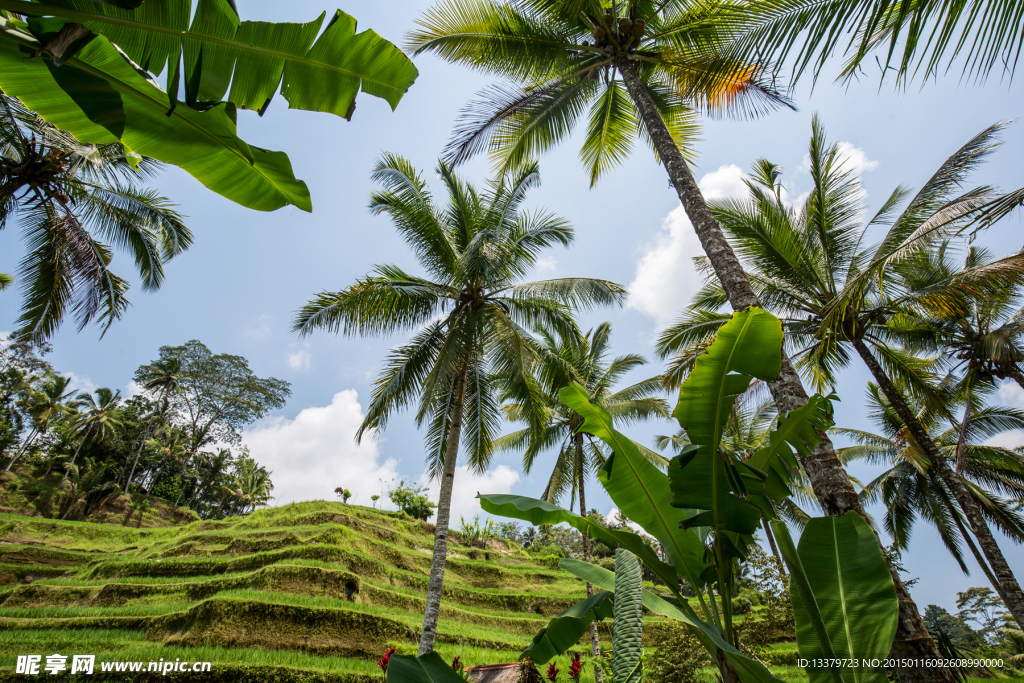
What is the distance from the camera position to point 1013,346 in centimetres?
848

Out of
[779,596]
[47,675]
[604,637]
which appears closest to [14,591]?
[47,675]

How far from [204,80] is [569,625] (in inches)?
138

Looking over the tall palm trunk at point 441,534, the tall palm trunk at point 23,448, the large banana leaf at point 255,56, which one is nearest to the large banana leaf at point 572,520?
the large banana leaf at point 255,56

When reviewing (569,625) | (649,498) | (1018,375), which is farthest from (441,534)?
(1018,375)

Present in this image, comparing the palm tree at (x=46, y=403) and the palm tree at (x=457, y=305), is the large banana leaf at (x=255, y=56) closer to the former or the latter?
the palm tree at (x=457, y=305)

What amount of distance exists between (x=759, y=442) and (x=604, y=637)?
8.70 meters

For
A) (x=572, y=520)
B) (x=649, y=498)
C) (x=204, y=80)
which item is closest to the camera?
(x=204, y=80)

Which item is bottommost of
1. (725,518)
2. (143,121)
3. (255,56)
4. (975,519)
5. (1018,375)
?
(725,518)

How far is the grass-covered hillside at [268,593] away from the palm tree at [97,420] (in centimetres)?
836

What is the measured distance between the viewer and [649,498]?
9.18 feet

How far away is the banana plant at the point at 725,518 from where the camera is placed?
2.07 meters

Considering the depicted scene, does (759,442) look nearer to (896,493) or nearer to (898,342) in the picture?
(898,342)

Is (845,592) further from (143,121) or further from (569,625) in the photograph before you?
(143,121)

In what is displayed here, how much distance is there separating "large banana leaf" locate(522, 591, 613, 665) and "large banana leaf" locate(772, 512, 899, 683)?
1011 millimetres
